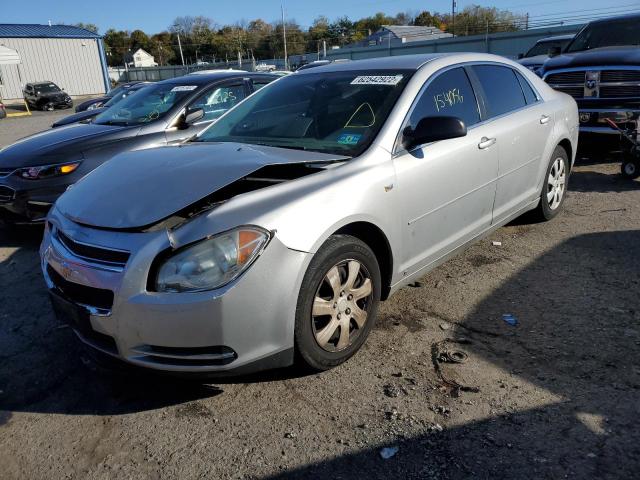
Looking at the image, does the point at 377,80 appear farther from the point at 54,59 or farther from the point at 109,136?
the point at 54,59

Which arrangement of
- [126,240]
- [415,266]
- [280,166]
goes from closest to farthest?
[126,240], [280,166], [415,266]

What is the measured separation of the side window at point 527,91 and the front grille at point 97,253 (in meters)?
3.79

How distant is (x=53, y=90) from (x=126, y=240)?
3582 centimetres

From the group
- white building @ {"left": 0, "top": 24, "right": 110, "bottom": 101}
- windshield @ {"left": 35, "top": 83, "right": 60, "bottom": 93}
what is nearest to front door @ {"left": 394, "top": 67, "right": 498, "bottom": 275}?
windshield @ {"left": 35, "top": 83, "right": 60, "bottom": 93}

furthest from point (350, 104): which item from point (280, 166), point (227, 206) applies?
point (227, 206)

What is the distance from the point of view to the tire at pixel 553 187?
494cm

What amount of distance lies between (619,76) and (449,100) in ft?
16.0

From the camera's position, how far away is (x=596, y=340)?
3.11 meters

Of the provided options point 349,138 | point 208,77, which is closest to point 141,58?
point 208,77

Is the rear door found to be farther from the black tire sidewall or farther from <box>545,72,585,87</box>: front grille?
<box>545,72,585,87</box>: front grille

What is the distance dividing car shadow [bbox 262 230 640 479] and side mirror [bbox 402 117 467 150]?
3.98 ft

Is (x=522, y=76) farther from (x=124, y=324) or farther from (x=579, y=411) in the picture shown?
(x=124, y=324)

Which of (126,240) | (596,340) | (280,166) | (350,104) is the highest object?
(350,104)

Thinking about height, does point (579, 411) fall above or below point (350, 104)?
below
